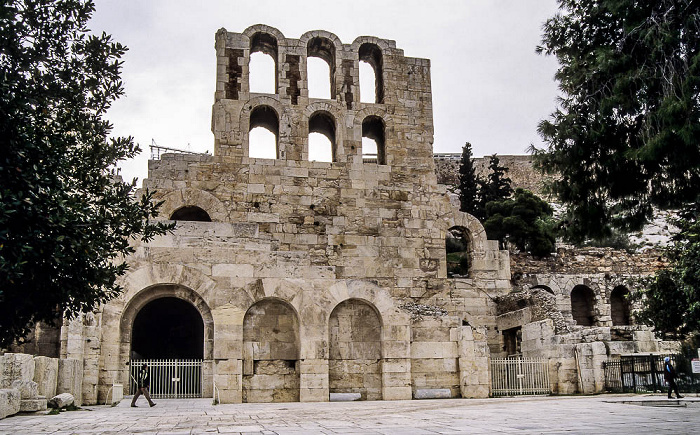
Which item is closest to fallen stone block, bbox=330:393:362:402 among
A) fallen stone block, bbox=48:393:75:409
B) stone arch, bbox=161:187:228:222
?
fallen stone block, bbox=48:393:75:409

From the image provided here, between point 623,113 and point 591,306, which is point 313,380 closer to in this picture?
point 623,113

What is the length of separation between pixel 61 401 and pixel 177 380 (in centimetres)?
411

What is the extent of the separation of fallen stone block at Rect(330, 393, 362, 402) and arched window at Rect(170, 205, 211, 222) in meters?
8.40

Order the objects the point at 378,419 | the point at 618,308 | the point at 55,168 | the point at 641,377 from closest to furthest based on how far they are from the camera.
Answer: the point at 55,168 → the point at 378,419 → the point at 641,377 → the point at 618,308

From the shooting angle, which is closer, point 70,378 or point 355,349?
point 70,378

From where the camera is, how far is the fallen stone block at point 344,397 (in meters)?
20.0

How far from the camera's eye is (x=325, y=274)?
20859 millimetres

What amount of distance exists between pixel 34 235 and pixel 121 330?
1173 centimetres

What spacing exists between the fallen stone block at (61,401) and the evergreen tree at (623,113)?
39.6 feet

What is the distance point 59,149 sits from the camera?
29.4 ft

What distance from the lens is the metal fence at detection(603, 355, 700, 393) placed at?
21.8 metres

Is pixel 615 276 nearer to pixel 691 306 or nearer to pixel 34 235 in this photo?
pixel 691 306

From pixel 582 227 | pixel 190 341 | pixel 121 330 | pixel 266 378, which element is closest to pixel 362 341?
pixel 266 378

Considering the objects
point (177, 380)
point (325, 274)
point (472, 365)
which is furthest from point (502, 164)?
point (177, 380)
